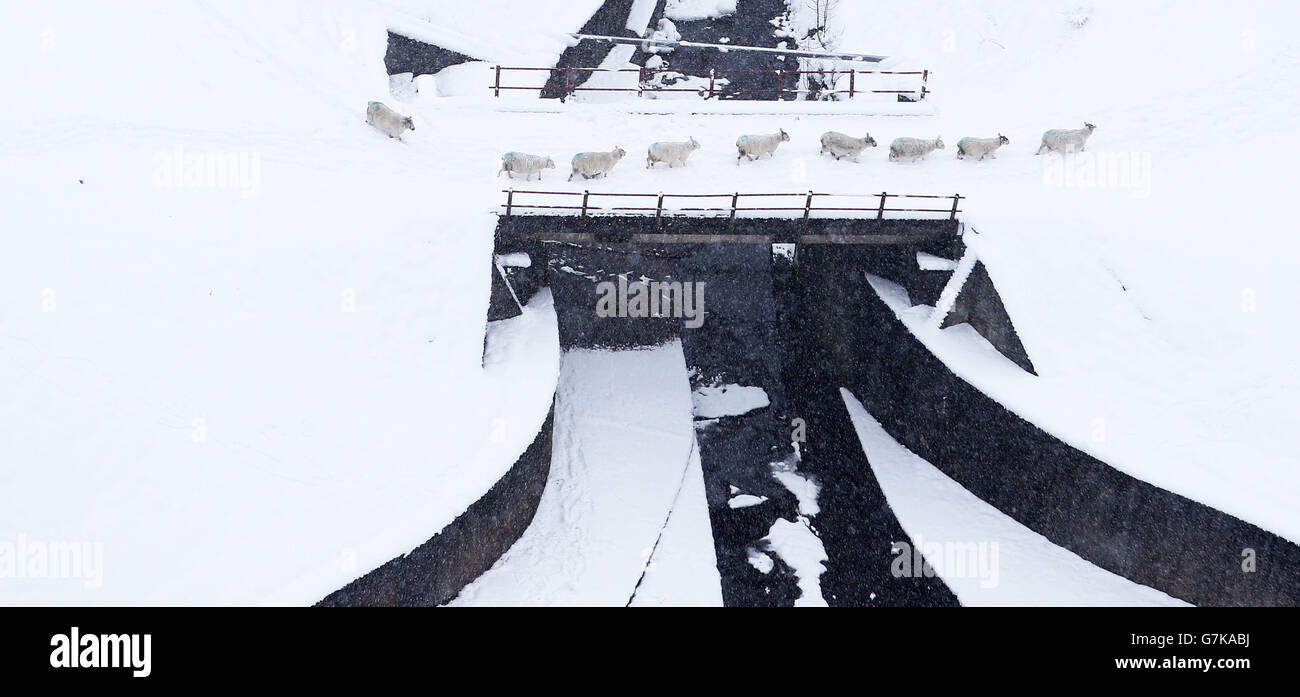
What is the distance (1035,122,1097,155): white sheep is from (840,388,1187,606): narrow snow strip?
7.58 meters

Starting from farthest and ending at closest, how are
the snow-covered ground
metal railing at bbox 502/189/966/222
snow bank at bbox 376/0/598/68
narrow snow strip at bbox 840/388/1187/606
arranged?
1. snow bank at bbox 376/0/598/68
2. metal railing at bbox 502/189/966/222
3. narrow snow strip at bbox 840/388/1187/606
4. the snow-covered ground

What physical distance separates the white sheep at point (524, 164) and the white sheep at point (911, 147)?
23.9 feet

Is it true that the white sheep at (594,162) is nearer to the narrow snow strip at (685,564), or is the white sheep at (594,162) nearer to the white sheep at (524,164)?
the white sheep at (524,164)

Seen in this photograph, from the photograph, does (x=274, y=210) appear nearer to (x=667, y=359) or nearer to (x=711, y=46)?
(x=667, y=359)

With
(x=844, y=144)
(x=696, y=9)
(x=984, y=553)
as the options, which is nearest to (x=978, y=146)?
(x=844, y=144)

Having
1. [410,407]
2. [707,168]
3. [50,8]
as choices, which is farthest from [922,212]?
[50,8]

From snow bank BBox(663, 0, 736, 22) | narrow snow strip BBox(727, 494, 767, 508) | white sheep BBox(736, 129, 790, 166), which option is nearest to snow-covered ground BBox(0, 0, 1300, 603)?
white sheep BBox(736, 129, 790, 166)

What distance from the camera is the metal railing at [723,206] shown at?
23047 mm

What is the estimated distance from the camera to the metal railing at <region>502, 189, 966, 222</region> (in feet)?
75.6

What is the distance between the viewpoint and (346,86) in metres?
25.4

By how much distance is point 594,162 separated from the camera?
944 inches

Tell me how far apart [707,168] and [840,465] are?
6.84 metres

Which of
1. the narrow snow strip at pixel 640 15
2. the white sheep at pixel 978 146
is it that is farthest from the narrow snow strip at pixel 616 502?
the narrow snow strip at pixel 640 15

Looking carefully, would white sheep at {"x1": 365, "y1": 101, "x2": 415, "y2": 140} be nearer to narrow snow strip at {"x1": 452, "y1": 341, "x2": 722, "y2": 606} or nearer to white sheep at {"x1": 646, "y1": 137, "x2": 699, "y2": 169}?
white sheep at {"x1": 646, "y1": 137, "x2": 699, "y2": 169}
